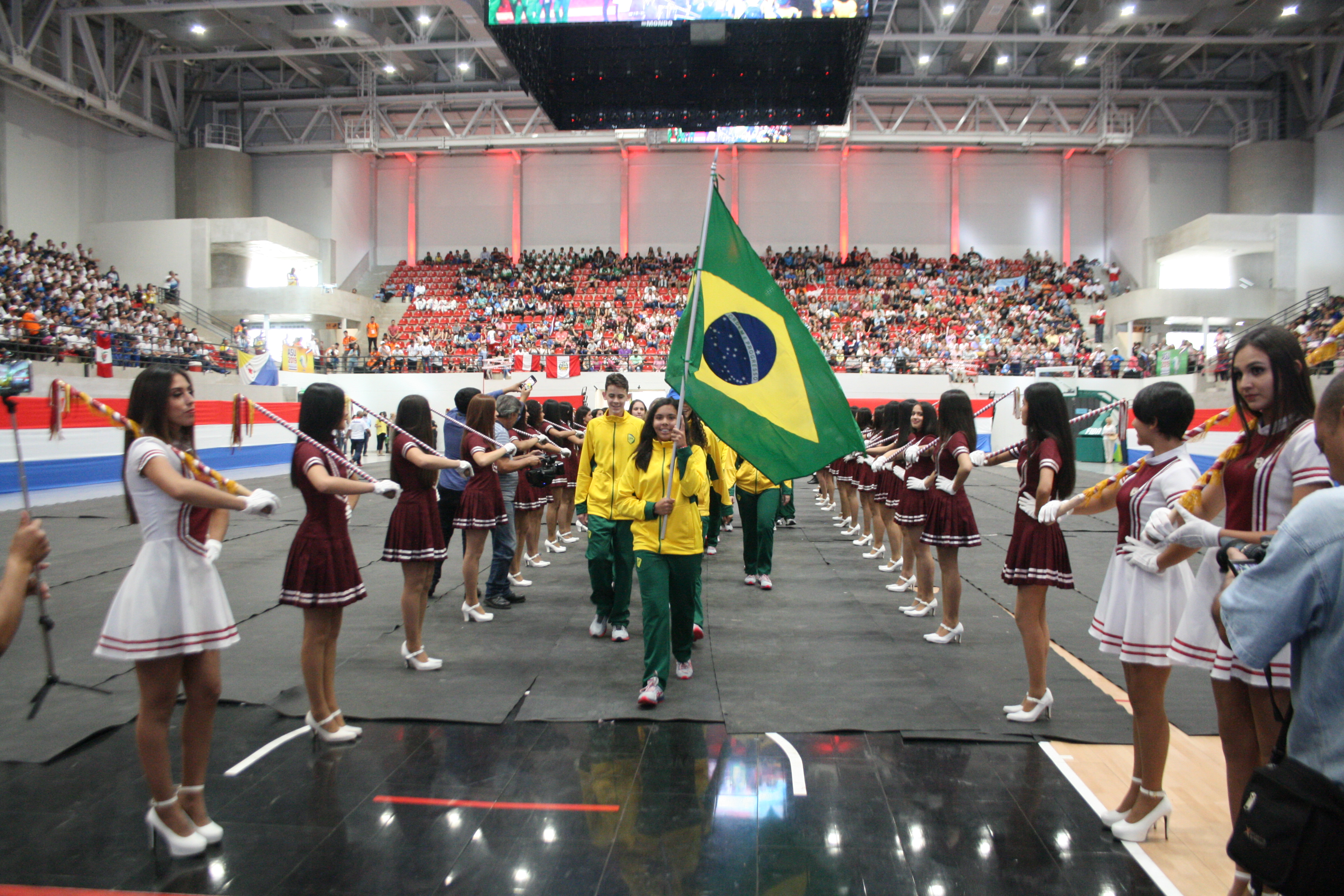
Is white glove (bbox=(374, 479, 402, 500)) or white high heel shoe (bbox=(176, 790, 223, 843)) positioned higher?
white glove (bbox=(374, 479, 402, 500))

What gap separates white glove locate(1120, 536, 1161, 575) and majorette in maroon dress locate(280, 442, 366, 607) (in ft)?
10.7

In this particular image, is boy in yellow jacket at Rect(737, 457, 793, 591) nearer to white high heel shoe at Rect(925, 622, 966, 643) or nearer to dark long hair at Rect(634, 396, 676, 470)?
white high heel shoe at Rect(925, 622, 966, 643)

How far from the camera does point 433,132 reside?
1280 inches

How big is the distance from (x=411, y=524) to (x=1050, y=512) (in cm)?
350

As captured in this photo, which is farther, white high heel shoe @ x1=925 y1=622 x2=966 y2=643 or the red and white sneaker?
white high heel shoe @ x1=925 y1=622 x2=966 y2=643

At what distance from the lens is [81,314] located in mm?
19953

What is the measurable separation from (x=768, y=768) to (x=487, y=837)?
1.28 metres

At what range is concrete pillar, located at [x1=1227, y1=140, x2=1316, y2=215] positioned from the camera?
2714 cm

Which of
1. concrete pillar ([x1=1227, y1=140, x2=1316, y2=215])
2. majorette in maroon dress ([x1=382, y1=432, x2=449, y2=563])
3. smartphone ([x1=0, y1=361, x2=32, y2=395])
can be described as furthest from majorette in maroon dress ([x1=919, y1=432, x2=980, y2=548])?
concrete pillar ([x1=1227, y1=140, x2=1316, y2=215])

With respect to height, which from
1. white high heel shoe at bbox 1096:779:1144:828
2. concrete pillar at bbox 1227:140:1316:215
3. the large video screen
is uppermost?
concrete pillar at bbox 1227:140:1316:215

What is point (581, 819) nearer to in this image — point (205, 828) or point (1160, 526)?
point (205, 828)

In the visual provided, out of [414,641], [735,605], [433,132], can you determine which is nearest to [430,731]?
[414,641]

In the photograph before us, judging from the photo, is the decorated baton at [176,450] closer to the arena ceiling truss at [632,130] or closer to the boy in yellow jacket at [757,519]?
the boy in yellow jacket at [757,519]

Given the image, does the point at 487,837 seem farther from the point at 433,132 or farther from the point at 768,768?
the point at 433,132
